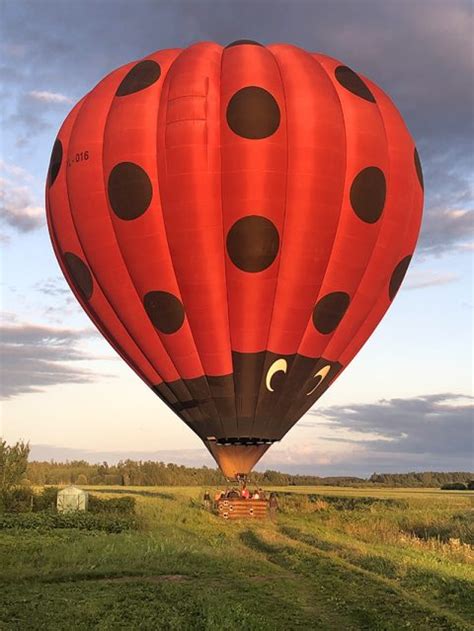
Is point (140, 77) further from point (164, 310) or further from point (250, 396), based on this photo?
point (250, 396)

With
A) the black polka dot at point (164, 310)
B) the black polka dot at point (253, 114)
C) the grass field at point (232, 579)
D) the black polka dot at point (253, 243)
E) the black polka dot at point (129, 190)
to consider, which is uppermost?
the black polka dot at point (253, 114)

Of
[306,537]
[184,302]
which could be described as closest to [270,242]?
[184,302]

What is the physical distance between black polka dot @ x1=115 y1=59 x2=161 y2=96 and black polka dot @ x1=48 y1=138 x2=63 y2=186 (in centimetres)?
300

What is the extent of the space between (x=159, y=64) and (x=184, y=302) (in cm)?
786

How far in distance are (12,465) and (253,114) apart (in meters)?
22.0

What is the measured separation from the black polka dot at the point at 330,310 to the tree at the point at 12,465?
1918 cm

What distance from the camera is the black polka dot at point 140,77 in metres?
23.5

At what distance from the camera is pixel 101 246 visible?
76.5ft

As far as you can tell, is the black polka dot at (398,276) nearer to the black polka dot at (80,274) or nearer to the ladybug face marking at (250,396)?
the ladybug face marking at (250,396)

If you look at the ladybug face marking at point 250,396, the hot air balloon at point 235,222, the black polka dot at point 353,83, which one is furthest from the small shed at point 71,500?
A: the black polka dot at point 353,83

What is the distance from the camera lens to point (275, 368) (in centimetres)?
2305

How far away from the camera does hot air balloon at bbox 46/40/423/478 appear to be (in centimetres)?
2189

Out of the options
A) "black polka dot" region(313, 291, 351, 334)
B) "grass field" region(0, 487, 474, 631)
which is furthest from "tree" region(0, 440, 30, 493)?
"black polka dot" region(313, 291, 351, 334)

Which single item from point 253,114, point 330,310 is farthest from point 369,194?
point 253,114
